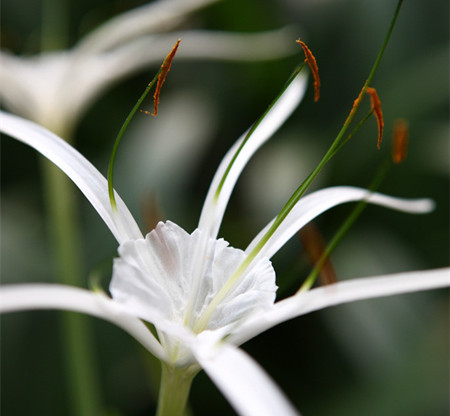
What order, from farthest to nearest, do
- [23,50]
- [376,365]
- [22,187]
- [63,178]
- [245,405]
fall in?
[23,50]
[22,187]
[376,365]
[63,178]
[245,405]

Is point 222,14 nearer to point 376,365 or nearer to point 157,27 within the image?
point 157,27

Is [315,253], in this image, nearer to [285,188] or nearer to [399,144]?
[399,144]

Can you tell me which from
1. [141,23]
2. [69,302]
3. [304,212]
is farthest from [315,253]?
[141,23]

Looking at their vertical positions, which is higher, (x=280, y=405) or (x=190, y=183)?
(x=190, y=183)

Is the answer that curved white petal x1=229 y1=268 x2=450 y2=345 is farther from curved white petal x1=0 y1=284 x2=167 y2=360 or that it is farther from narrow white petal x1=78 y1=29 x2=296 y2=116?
narrow white petal x1=78 y1=29 x2=296 y2=116

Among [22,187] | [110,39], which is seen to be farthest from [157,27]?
[22,187]

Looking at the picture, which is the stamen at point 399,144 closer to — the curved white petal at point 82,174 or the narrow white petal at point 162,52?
the curved white petal at point 82,174
